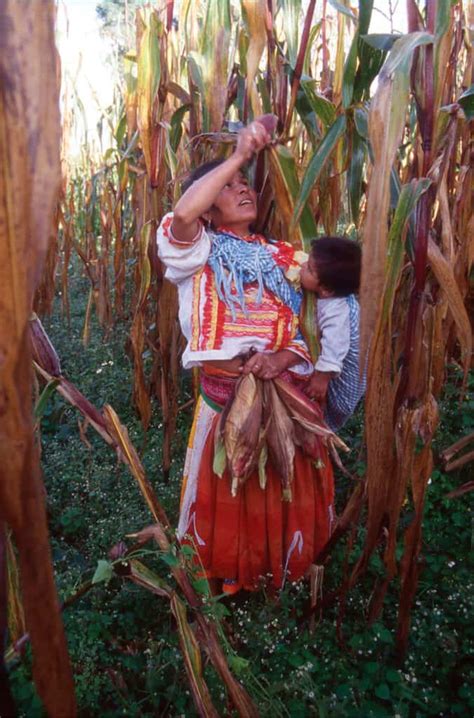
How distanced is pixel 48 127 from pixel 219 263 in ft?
3.24

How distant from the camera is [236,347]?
4.58 ft

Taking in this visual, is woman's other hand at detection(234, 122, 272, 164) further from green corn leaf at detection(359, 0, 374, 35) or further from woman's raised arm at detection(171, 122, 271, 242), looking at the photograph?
green corn leaf at detection(359, 0, 374, 35)

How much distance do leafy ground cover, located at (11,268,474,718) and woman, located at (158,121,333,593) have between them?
0.11 meters

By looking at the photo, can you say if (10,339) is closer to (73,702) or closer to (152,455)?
(73,702)

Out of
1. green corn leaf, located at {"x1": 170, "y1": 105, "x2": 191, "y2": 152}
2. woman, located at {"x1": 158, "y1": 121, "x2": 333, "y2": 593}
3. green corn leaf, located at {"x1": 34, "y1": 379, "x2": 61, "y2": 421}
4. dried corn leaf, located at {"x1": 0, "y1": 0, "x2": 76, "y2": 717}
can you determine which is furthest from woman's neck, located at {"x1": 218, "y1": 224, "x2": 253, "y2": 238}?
dried corn leaf, located at {"x1": 0, "y1": 0, "x2": 76, "y2": 717}

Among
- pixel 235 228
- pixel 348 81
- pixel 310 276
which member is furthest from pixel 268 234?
pixel 348 81

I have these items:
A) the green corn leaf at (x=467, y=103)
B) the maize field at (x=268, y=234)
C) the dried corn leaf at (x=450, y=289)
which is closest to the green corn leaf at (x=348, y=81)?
the maize field at (x=268, y=234)

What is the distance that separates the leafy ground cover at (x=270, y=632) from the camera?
3.76 ft

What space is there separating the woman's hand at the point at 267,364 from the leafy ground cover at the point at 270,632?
33 cm

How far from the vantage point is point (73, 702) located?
0.52 meters

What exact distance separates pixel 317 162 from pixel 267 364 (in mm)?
515

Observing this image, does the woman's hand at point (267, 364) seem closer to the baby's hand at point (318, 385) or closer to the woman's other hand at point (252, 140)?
the baby's hand at point (318, 385)

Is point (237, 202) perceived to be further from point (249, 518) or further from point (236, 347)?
point (249, 518)

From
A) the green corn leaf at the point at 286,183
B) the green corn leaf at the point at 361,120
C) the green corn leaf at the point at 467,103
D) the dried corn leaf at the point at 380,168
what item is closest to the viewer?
the dried corn leaf at the point at 380,168
